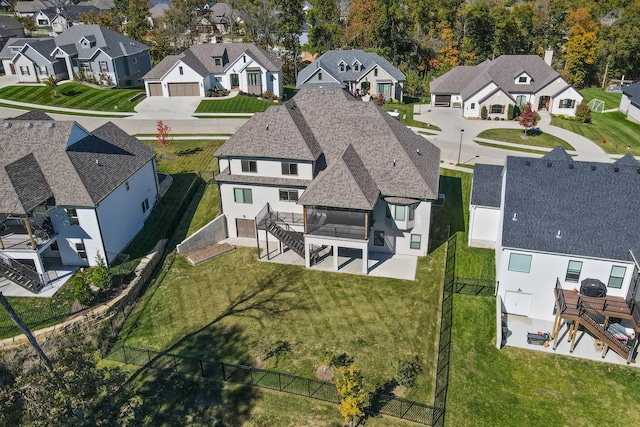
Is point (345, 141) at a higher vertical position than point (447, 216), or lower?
higher

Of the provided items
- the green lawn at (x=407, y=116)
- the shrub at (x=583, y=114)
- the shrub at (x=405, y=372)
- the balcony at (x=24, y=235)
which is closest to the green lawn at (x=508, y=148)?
the green lawn at (x=407, y=116)

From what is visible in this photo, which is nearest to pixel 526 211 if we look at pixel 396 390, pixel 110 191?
pixel 396 390

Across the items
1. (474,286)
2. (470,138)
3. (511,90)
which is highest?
(511,90)

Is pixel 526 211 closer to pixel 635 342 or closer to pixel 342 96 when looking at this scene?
pixel 635 342

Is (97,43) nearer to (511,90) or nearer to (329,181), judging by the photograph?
(511,90)

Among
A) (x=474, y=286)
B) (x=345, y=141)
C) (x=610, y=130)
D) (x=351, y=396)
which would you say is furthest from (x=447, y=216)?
(x=610, y=130)

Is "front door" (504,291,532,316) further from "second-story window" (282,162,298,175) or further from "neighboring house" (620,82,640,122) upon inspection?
"neighboring house" (620,82,640,122)

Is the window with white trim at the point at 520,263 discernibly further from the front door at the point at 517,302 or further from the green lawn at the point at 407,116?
the green lawn at the point at 407,116
